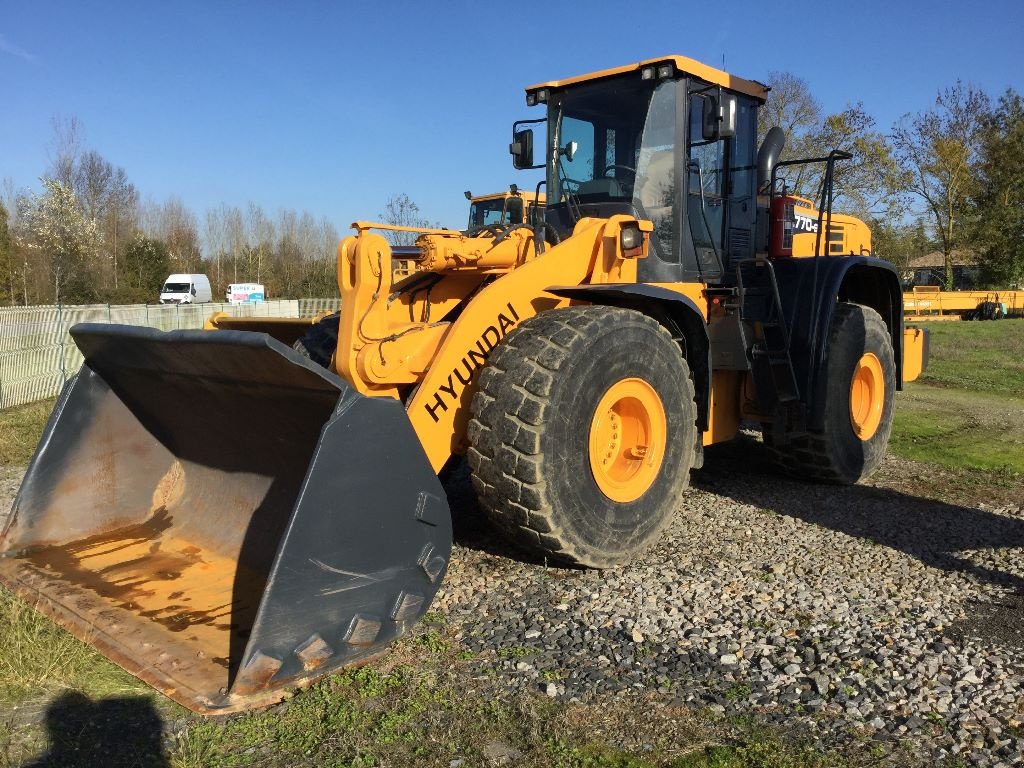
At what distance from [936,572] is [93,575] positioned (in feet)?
14.3

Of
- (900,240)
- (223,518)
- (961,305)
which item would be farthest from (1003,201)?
(223,518)

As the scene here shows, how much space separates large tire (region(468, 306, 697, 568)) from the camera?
12.9 feet

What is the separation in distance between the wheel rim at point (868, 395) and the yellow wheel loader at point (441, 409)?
43 centimetres

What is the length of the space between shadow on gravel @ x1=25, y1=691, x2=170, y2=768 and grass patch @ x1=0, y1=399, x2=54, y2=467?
4931mm

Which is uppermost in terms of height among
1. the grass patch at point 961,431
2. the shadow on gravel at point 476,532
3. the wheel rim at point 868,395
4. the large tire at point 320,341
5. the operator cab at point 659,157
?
the operator cab at point 659,157

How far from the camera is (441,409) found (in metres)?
4.06

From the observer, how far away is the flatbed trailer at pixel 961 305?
28.0 m

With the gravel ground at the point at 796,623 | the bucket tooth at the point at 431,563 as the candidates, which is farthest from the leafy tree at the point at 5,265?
the bucket tooth at the point at 431,563

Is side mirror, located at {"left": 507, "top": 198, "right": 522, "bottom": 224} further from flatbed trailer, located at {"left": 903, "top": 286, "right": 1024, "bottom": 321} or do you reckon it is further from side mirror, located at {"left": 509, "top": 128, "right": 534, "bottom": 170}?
flatbed trailer, located at {"left": 903, "top": 286, "right": 1024, "bottom": 321}

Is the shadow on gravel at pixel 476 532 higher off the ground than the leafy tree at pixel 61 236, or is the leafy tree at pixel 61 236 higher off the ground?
the leafy tree at pixel 61 236

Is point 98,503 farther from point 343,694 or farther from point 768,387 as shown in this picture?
point 768,387

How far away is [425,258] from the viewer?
4508 mm

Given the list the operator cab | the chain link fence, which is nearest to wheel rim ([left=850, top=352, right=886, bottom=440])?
the operator cab

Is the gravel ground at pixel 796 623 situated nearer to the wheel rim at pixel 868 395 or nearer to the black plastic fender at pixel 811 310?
the black plastic fender at pixel 811 310
